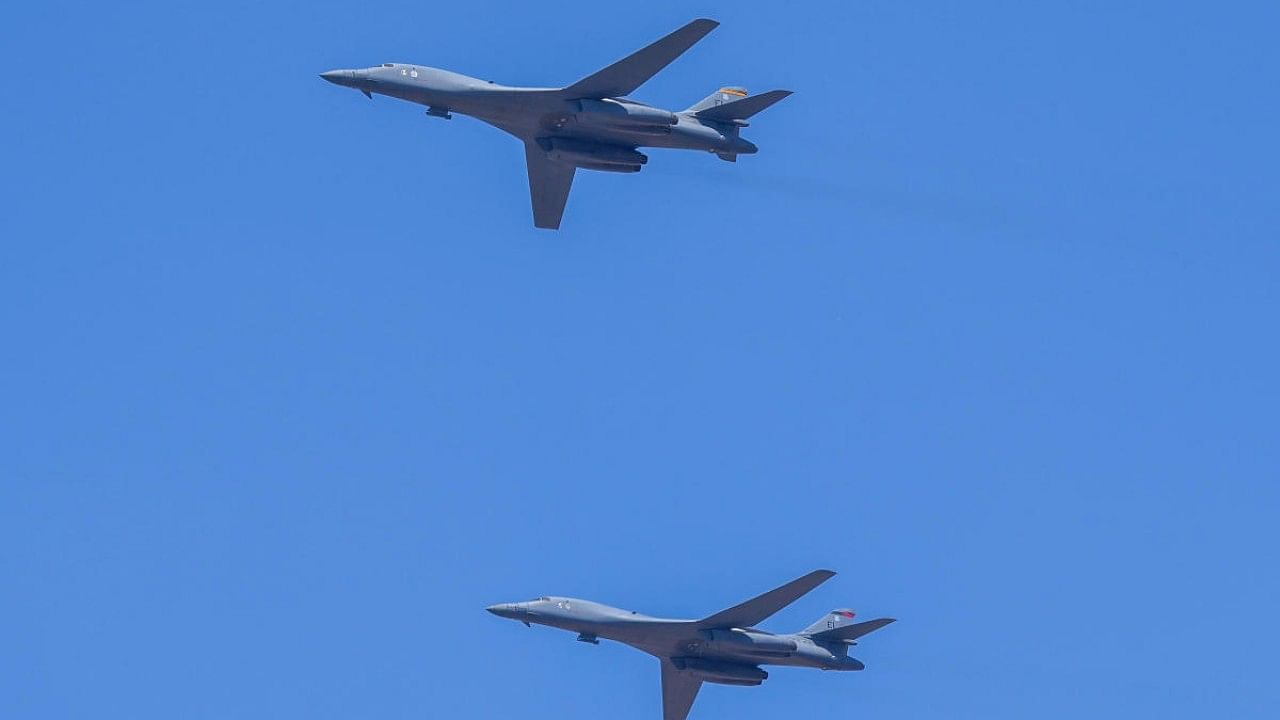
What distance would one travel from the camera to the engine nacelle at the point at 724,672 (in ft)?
208

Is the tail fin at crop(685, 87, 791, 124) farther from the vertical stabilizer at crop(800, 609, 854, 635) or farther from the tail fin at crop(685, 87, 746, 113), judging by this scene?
the vertical stabilizer at crop(800, 609, 854, 635)

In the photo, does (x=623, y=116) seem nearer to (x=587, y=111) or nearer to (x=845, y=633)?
(x=587, y=111)

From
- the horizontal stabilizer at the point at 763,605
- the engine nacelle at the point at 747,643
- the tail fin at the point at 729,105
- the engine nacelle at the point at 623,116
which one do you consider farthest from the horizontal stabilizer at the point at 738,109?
the engine nacelle at the point at 747,643

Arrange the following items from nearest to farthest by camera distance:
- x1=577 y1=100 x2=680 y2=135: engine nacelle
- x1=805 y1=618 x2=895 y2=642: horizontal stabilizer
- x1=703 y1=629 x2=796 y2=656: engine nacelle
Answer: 1. x1=577 y1=100 x2=680 y2=135: engine nacelle
2. x1=703 y1=629 x2=796 y2=656: engine nacelle
3. x1=805 y1=618 x2=895 y2=642: horizontal stabilizer

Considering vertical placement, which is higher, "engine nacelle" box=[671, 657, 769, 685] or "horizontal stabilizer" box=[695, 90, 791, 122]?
"horizontal stabilizer" box=[695, 90, 791, 122]

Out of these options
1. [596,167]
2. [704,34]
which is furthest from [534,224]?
[704,34]

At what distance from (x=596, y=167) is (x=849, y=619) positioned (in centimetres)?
1579

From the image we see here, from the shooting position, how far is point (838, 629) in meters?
64.2

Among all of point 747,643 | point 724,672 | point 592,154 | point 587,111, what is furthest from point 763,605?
point 587,111

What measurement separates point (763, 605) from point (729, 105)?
1422 cm

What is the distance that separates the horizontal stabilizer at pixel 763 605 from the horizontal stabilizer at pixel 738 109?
13.0m

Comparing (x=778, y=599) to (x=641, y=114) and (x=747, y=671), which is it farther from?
(x=641, y=114)

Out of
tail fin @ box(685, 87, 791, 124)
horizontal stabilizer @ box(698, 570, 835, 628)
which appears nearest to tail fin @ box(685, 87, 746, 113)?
tail fin @ box(685, 87, 791, 124)

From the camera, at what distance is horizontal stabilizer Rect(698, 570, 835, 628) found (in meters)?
60.4
